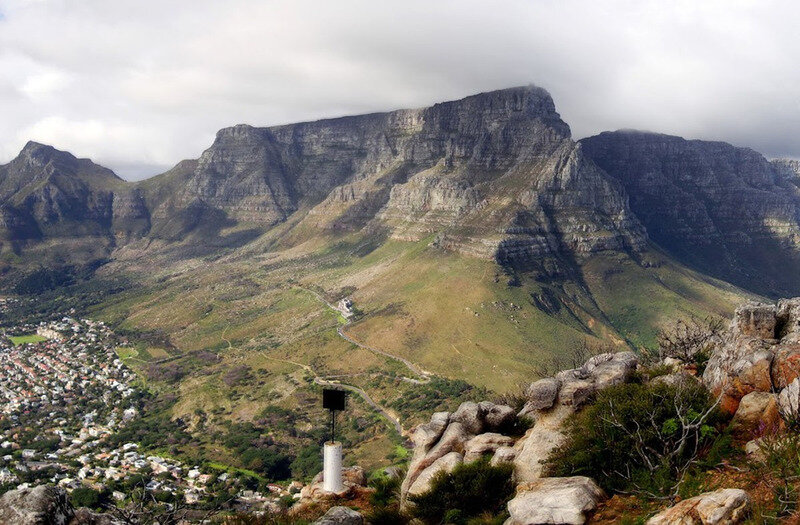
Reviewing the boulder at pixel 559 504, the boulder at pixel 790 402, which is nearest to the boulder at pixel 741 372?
the boulder at pixel 790 402

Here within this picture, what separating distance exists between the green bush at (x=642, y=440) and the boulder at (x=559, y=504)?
151cm

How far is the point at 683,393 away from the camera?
22.9 metres

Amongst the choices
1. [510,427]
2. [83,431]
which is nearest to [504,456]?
[510,427]

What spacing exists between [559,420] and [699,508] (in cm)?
1221

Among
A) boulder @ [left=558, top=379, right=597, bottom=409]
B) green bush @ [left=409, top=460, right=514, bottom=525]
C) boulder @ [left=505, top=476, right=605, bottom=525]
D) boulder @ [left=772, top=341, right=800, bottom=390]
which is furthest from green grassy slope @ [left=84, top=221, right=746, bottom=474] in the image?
boulder @ [left=772, top=341, right=800, bottom=390]

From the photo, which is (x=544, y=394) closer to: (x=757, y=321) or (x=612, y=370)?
(x=612, y=370)

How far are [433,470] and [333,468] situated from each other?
6120 mm

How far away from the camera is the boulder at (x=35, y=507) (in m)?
15.1

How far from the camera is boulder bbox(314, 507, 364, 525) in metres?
20.1

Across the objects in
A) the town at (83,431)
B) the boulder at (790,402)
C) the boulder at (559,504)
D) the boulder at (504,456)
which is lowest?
the town at (83,431)

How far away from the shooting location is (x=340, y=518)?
20469mm

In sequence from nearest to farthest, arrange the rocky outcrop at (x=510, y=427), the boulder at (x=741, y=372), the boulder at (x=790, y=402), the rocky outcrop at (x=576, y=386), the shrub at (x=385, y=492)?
the boulder at (x=790, y=402), the boulder at (x=741, y=372), the rocky outcrop at (x=510, y=427), the shrub at (x=385, y=492), the rocky outcrop at (x=576, y=386)

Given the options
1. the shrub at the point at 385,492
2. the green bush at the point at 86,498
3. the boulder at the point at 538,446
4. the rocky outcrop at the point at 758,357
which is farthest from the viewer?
the green bush at the point at 86,498

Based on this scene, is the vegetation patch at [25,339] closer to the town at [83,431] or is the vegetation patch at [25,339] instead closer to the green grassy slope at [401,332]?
the town at [83,431]
